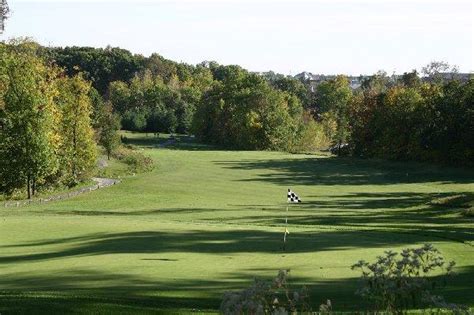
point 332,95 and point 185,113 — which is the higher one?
point 332,95

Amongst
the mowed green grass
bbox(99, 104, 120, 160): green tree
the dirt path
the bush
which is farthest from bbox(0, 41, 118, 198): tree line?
bbox(99, 104, 120, 160): green tree

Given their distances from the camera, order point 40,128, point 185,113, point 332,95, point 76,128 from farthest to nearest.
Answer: point 332,95 < point 185,113 < point 76,128 < point 40,128

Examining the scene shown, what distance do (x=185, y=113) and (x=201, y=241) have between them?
123m

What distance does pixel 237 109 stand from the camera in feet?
407

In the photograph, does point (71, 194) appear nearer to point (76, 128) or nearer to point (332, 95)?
point (76, 128)

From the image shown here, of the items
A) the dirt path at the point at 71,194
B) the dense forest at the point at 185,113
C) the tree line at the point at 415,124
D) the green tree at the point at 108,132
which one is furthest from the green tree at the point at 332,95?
the dirt path at the point at 71,194

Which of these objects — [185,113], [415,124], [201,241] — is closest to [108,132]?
[415,124]

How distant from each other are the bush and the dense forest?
9.49 feet

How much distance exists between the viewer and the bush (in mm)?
81188

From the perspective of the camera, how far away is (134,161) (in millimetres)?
84125

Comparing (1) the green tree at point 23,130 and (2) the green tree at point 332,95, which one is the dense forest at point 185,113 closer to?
(1) the green tree at point 23,130

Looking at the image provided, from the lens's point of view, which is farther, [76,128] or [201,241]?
[76,128]

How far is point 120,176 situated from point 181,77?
122 meters

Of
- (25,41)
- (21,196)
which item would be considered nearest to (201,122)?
(25,41)
